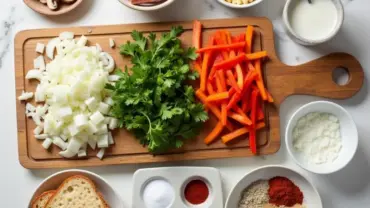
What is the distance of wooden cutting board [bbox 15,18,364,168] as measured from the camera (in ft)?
7.41

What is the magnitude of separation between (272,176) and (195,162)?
0.36 meters

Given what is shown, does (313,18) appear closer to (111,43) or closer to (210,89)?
(210,89)

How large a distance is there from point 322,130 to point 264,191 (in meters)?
0.39

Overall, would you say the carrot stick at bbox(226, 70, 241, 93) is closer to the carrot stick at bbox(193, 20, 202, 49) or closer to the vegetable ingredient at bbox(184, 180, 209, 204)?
the carrot stick at bbox(193, 20, 202, 49)

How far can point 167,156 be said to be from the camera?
2254 millimetres

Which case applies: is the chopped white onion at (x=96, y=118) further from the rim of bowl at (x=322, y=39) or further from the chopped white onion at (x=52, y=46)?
the rim of bowl at (x=322, y=39)

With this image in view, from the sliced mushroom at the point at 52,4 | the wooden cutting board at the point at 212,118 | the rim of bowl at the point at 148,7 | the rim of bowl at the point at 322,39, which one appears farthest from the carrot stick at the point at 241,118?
the sliced mushroom at the point at 52,4

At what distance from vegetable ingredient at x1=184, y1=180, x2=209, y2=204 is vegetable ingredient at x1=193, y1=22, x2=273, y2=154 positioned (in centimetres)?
20

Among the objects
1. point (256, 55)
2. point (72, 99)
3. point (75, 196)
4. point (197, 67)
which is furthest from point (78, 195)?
point (256, 55)

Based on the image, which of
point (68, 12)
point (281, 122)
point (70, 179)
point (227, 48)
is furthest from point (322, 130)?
point (68, 12)

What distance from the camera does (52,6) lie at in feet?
7.50

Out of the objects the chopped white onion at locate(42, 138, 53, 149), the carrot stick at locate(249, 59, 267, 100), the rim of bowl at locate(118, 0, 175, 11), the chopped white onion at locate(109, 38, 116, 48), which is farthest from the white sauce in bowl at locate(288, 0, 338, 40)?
the chopped white onion at locate(42, 138, 53, 149)

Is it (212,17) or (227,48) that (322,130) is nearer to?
(227,48)

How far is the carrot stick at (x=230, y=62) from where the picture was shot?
2.21 metres
